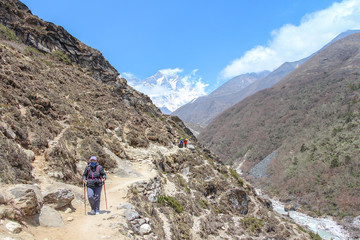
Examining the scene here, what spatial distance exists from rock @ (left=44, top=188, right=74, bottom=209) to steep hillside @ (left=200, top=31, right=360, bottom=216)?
68.7 metres

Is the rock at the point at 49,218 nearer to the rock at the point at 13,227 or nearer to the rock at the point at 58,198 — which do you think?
the rock at the point at 58,198

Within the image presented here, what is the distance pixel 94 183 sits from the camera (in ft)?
27.0

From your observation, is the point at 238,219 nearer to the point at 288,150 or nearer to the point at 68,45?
the point at 68,45

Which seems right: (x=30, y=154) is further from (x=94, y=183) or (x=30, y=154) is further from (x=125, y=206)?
(x=125, y=206)

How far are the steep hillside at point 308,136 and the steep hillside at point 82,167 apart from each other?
52.5 m

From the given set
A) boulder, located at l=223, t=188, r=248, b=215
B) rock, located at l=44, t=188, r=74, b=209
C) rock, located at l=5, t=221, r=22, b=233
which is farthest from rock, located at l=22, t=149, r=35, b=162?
boulder, located at l=223, t=188, r=248, b=215

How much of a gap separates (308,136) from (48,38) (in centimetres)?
10171

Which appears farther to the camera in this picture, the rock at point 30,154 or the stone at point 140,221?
the rock at point 30,154

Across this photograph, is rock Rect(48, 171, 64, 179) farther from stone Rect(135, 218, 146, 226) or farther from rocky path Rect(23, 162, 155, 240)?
stone Rect(135, 218, 146, 226)

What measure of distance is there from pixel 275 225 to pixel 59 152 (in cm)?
2375

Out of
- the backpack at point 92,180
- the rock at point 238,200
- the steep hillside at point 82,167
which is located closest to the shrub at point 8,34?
the steep hillside at point 82,167

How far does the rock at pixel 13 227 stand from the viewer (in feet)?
16.6

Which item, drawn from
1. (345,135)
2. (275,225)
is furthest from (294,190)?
(275,225)

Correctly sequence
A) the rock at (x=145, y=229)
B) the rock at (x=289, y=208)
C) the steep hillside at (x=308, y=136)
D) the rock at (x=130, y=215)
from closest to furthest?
the rock at (x=145, y=229) < the rock at (x=130, y=215) < the rock at (x=289, y=208) < the steep hillside at (x=308, y=136)
